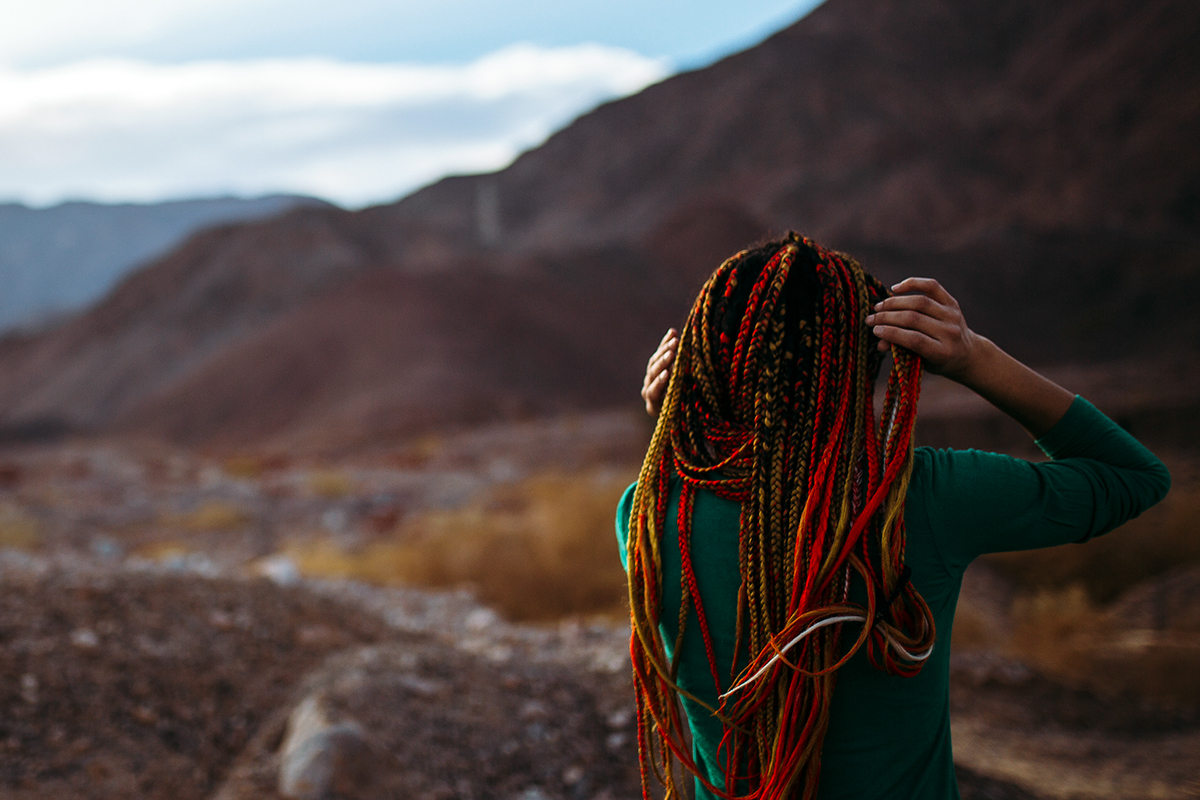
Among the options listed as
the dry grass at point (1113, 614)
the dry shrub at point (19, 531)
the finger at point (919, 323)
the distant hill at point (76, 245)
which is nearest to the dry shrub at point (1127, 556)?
the dry grass at point (1113, 614)

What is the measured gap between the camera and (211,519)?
1054cm

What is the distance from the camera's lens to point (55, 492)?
1295 centimetres

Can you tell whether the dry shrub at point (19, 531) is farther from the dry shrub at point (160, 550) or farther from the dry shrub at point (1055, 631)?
the dry shrub at point (1055, 631)

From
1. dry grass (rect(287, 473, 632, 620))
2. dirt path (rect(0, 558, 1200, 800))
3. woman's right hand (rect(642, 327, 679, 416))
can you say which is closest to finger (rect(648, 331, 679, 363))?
woman's right hand (rect(642, 327, 679, 416))

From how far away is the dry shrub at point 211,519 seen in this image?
34.1 feet

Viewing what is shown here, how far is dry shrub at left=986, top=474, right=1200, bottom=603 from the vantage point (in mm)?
5809

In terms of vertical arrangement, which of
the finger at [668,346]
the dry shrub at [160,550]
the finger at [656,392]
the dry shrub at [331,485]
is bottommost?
the dry shrub at [160,550]

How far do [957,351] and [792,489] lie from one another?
30 centimetres

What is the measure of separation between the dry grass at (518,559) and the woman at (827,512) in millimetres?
4025

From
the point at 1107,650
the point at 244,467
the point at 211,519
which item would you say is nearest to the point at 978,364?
the point at 1107,650

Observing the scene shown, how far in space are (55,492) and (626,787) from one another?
13.4 meters

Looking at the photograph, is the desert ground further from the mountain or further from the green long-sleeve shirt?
the mountain

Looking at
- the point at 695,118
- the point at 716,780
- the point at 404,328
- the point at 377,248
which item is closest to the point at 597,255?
the point at 404,328

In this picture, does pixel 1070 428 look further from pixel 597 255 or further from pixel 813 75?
pixel 813 75
